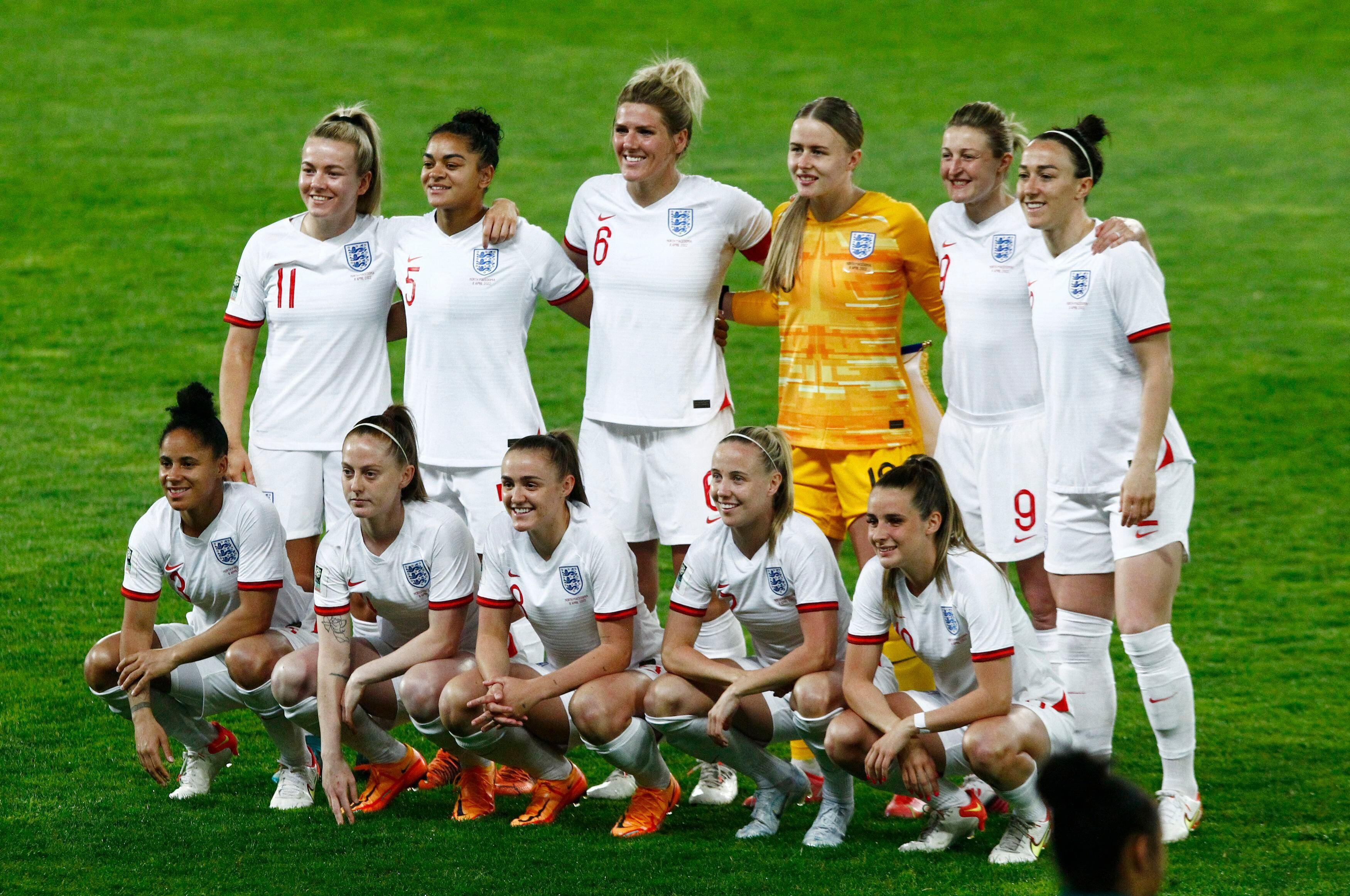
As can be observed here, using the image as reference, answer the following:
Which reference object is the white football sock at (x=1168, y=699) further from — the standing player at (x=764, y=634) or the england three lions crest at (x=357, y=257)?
the england three lions crest at (x=357, y=257)

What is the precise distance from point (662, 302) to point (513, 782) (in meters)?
1.82

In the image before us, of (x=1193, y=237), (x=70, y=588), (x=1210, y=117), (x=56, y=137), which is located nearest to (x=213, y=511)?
(x=70, y=588)

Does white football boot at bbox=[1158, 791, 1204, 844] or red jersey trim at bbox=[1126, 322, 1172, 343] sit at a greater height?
red jersey trim at bbox=[1126, 322, 1172, 343]

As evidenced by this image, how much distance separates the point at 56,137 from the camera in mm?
18516

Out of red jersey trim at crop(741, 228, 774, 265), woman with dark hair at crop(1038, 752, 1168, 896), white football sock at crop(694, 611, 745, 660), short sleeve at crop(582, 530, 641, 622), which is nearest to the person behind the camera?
woman with dark hair at crop(1038, 752, 1168, 896)

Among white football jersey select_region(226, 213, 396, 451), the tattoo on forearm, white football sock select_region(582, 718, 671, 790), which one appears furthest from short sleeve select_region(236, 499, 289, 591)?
white football sock select_region(582, 718, 671, 790)

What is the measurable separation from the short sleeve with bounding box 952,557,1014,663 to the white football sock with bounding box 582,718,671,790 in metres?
1.12

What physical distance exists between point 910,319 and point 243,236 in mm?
6651

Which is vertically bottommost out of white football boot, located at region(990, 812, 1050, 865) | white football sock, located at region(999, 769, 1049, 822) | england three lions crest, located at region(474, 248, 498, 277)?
white football boot, located at region(990, 812, 1050, 865)

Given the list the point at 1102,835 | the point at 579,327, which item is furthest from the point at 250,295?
the point at 579,327

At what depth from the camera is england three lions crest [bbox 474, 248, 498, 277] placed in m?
5.71

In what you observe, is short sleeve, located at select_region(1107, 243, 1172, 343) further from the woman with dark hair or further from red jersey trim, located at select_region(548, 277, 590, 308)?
the woman with dark hair

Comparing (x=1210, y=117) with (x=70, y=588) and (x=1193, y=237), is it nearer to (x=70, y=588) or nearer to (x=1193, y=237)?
(x=1193, y=237)

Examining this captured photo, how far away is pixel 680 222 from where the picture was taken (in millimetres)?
5660
